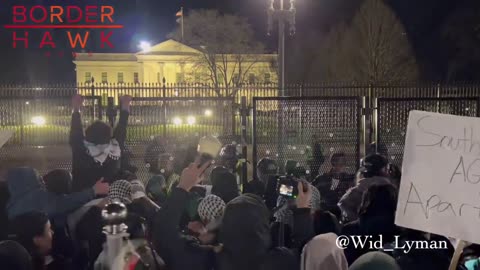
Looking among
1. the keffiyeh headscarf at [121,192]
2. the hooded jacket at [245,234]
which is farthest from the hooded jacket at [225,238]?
the keffiyeh headscarf at [121,192]

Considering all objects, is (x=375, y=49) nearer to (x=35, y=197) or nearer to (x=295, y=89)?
(x=295, y=89)

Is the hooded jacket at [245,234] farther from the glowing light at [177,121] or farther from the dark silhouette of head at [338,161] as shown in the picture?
the glowing light at [177,121]

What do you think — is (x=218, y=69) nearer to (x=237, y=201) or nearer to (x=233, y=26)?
(x=233, y=26)

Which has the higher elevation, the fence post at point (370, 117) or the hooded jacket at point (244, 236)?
the fence post at point (370, 117)

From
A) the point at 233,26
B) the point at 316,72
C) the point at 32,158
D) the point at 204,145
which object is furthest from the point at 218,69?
the point at 204,145

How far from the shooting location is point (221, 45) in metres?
44.3

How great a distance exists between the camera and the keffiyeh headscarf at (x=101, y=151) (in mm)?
5590

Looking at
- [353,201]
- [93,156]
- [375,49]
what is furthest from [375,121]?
Result: [375,49]

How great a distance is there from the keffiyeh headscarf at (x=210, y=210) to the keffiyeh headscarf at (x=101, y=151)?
5.08 ft

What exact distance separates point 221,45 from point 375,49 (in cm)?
1154

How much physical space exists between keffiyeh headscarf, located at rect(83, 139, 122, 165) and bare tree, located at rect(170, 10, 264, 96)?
1401 inches

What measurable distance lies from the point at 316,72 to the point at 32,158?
30.8m

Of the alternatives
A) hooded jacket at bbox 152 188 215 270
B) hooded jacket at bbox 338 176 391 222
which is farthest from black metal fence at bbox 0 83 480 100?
hooded jacket at bbox 152 188 215 270

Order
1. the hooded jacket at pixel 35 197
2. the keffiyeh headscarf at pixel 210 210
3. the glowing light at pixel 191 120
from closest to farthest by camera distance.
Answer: the keffiyeh headscarf at pixel 210 210 < the hooded jacket at pixel 35 197 < the glowing light at pixel 191 120
